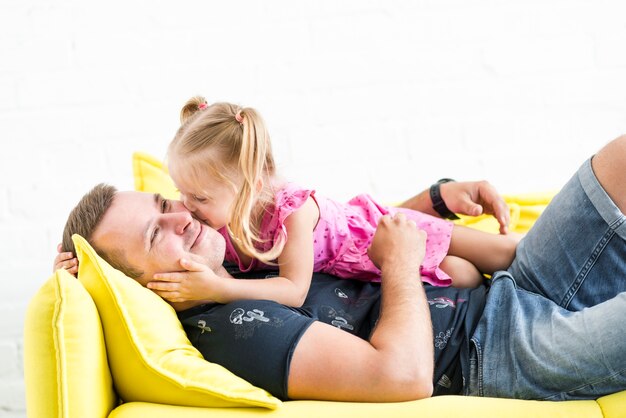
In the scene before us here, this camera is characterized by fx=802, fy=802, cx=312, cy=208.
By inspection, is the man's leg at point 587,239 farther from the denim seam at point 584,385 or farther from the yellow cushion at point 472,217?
the yellow cushion at point 472,217

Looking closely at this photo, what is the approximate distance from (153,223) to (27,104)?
1.29 m

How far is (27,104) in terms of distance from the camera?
8.87ft

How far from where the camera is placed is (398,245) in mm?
1755

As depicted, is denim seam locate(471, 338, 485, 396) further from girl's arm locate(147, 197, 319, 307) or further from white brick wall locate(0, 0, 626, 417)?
white brick wall locate(0, 0, 626, 417)

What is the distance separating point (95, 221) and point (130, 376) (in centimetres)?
37

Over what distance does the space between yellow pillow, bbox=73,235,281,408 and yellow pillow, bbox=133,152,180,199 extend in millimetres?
684

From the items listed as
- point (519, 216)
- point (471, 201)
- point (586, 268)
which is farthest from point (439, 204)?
point (586, 268)

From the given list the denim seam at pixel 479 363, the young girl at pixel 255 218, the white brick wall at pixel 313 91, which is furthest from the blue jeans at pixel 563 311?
the white brick wall at pixel 313 91

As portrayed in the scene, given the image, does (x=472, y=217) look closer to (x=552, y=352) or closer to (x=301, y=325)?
(x=552, y=352)

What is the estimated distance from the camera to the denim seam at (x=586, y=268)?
1634mm

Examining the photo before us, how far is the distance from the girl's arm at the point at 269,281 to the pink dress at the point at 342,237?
34mm

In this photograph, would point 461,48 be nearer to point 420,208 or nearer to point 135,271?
point 420,208

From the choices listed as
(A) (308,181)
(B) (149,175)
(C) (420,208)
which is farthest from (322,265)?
(A) (308,181)

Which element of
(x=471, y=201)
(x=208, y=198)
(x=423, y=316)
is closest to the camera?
(x=423, y=316)
